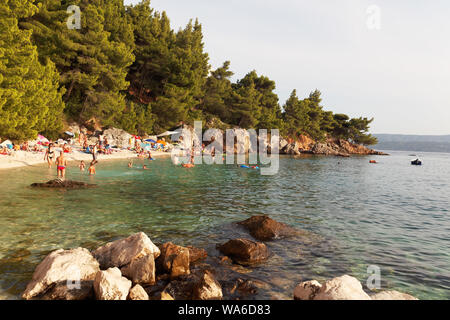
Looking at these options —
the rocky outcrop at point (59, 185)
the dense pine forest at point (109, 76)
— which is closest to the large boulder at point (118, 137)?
the dense pine forest at point (109, 76)

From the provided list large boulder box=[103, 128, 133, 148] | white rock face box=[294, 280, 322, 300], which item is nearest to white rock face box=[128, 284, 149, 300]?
white rock face box=[294, 280, 322, 300]

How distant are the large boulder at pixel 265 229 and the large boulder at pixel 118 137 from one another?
137 feet

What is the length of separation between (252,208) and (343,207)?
6.08 metres

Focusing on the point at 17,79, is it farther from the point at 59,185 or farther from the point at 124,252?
the point at 124,252

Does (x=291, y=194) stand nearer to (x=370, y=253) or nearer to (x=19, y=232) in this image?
(x=370, y=253)

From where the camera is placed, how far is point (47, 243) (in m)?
8.59

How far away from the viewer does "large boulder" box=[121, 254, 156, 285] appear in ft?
20.7

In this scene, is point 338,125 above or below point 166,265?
above

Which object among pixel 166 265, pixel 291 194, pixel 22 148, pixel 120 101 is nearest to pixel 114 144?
pixel 120 101

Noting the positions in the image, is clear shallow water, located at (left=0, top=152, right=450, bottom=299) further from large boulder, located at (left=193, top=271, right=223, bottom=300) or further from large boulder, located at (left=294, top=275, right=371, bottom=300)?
large boulder, located at (left=193, top=271, right=223, bottom=300)

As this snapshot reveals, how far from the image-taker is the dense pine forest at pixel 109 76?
25.6 meters

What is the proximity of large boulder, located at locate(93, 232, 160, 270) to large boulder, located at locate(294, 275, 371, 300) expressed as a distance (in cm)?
386

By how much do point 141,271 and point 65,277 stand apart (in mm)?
1593

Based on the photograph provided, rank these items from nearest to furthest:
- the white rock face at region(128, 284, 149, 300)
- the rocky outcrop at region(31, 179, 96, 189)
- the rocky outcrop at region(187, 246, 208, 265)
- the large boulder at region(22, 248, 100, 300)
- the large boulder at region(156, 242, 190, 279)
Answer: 1. the white rock face at region(128, 284, 149, 300)
2. the large boulder at region(22, 248, 100, 300)
3. the large boulder at region(156, 242, 190, 279)
4. the rocky outcrop at region(187, 246, 208, 265)
5. the rocky outcrop at region(31, 179, 96, 189)
